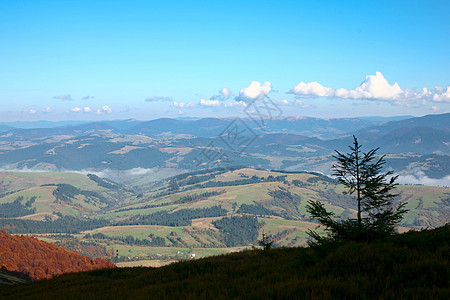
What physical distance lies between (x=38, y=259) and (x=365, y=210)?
3521 inches

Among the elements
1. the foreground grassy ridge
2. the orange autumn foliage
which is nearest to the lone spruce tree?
the foreground grassy ridge

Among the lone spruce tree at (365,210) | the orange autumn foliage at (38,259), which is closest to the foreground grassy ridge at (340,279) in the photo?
the lone spruce tree at (365,210)

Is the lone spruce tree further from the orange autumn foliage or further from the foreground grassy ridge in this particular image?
the orange autumn foliage

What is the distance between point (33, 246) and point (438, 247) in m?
106

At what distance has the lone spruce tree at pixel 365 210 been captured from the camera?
13039mm

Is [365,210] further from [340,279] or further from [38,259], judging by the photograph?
[38,259]

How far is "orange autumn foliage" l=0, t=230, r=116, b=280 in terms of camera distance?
69000mm

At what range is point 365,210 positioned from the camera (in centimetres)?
1745

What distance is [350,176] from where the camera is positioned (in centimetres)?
1870

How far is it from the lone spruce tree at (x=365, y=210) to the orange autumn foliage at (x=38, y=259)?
6241cm

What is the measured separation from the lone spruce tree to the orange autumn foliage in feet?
205

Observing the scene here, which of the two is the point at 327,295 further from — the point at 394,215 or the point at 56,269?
the point at 56,269

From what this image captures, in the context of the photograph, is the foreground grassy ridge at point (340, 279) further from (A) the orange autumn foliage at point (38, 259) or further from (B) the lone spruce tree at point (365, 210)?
(A) the orange autumn foliage at point (38, 259)

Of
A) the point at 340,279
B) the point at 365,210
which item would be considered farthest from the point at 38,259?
the point at 340,279
